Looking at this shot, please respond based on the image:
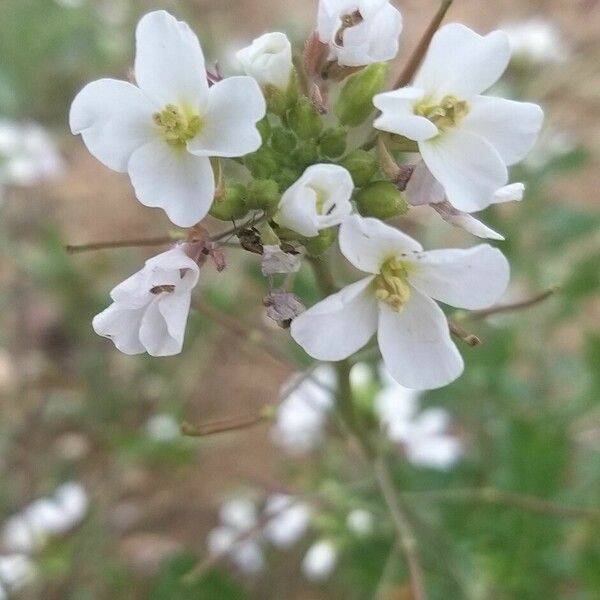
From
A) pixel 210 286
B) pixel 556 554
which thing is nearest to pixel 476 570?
pixel 556 554

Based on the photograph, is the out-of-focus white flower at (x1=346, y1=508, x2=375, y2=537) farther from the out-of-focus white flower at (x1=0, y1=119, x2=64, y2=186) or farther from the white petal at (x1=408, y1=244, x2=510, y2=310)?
the out-of-focus white flower at (x1=0, y1=119, x2=64, y2=186)

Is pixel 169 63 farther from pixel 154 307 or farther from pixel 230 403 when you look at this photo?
pixel 230 403

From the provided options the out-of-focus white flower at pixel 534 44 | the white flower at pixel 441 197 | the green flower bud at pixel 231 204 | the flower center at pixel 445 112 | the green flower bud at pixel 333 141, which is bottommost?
the out-of-focus white flower at pixel 534 44

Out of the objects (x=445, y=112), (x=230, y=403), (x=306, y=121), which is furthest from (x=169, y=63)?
(x=230, y=403)

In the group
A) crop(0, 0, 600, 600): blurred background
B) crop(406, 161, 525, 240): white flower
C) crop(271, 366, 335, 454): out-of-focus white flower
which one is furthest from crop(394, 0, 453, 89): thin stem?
crop(271, 366, 335, 454): out-of-focus white flower

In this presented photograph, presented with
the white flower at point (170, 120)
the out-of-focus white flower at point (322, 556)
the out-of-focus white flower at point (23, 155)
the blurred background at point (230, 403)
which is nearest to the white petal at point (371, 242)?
the white flower at point (170, 120)

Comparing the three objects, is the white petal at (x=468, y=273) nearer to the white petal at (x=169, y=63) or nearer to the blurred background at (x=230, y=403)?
the white petal at (x=169, y=63)
